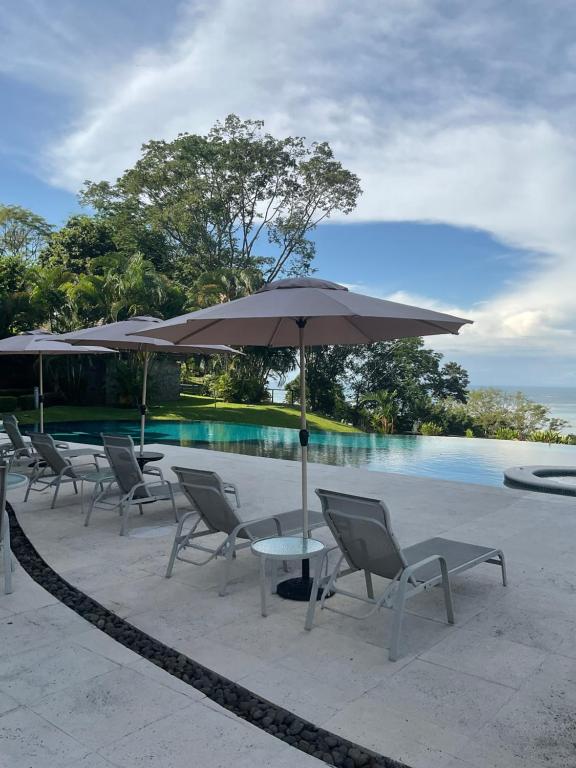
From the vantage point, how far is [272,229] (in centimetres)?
3481

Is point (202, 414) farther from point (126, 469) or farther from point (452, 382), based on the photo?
point (126, 469)

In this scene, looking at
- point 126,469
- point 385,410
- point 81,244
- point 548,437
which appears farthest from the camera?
point 81,244

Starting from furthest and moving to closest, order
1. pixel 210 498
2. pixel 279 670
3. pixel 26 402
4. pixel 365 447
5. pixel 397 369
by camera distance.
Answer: pixel 397 369, pixel 26 402, pixel 365 447, pixel 210 498, pixel 279 670

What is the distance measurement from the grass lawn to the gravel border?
19184mm

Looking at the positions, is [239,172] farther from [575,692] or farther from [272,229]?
[575,692]

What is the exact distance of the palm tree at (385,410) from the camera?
26.7 meters

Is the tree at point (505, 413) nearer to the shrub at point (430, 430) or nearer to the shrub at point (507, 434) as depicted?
the shrub at point (507, 434)

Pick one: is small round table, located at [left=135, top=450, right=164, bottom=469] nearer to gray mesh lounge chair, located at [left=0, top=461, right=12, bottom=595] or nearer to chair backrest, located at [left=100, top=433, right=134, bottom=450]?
chair backrest, located at [left=100, top=433, right=134, bottom=450]

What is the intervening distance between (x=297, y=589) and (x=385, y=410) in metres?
22.6

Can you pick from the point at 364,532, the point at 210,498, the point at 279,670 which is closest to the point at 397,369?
the point at 210,498

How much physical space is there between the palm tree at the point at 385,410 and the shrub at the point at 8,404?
1534cm

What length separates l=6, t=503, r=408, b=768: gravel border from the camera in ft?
8.38

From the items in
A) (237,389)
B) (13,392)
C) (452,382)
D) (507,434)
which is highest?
(452,382)

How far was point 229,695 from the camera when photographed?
3053 millimetres
